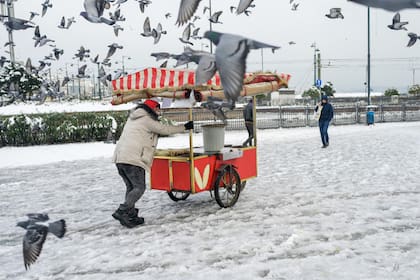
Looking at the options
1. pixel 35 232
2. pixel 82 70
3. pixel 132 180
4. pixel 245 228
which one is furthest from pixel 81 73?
pixel 35 232

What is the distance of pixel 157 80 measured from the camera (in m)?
5.97

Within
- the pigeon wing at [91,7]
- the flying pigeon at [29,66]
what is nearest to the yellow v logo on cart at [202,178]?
the pigeon wing at [91,7]

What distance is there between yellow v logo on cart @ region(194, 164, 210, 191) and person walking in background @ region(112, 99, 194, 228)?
814mm

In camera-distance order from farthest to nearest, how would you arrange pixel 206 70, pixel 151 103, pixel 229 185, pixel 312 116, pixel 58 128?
pixel 312 116 → pixel 58 128 → pixel 229 185 → pixel 151 103 → pixel 206 70

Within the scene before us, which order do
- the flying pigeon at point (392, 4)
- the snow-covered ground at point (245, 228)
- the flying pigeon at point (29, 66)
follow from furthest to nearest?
the flying pigeon at point (29, 66) < the snow-covered ground at point (245, 228) < the flying pigeon at point (392, 4)

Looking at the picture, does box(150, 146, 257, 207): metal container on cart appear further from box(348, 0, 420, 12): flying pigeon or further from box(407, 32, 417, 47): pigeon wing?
box(348, 0, 420, 12): flying pigeon

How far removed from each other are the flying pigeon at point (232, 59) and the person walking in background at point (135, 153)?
4187mm

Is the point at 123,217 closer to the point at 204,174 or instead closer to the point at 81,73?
the point at 204,174

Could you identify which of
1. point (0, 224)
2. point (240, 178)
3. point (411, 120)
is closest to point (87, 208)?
point (0, 224)

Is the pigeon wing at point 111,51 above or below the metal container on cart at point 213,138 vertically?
above

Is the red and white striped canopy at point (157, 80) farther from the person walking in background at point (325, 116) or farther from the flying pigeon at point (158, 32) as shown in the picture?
the person walking in background at point (325, 116)

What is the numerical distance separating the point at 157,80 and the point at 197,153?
1.61 meters

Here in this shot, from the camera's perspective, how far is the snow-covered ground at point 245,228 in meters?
4.36

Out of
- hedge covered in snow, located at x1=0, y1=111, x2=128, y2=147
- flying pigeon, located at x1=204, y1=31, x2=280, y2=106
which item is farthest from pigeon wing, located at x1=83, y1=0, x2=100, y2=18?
hedge covered in snow, located at x1=0, y1=111, x2=128, y2=147
